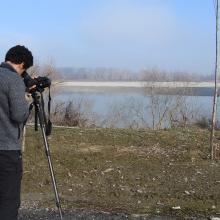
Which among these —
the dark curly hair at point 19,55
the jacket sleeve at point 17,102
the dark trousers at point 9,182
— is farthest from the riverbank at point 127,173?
the dark curly hair at point 19,55

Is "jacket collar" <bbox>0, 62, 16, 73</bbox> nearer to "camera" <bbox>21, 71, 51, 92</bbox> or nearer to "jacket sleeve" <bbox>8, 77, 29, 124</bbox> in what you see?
"jacket sleeve" <bbox>8, 77, 29, 124</bbox>

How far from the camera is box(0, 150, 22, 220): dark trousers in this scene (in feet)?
17.1

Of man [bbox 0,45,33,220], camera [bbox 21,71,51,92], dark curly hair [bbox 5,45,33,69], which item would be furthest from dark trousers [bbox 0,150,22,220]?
dark curly hair [bbox 5,45,33,69]

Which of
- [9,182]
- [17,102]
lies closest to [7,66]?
[17,102]

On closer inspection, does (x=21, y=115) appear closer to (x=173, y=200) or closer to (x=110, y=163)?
(x=173, y=200)

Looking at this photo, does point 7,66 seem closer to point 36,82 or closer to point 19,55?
point 19,55

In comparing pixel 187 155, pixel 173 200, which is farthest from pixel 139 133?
pixel 173 200

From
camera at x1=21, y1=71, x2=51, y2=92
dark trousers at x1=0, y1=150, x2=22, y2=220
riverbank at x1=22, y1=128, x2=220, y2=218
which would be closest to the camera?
dark trousers at x1=0, y1=150, x2=22, y2=220

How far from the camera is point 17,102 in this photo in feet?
16.7

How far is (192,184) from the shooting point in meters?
8.77

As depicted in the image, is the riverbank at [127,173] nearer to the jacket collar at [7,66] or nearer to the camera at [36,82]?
the camera at [36,82]

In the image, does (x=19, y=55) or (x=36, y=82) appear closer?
(x=19, y=55)

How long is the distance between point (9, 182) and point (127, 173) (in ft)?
14.2

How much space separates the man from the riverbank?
2096 millimetres
